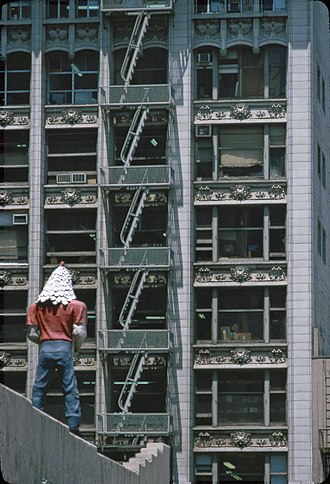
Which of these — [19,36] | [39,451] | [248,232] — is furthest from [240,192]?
[39,451]

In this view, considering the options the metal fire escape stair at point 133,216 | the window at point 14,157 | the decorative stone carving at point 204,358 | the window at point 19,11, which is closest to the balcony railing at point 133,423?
the decorative stone carving at point 204,358

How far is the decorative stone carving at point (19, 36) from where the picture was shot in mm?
63844

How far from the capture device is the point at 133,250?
61.2 metres

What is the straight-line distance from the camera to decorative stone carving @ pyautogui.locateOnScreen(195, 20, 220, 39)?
62.7 metres

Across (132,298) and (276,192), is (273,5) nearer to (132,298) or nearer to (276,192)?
(276,192)

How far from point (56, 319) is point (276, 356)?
32.0 meters

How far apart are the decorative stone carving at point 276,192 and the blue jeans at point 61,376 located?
33147mm

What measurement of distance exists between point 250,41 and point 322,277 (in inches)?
392

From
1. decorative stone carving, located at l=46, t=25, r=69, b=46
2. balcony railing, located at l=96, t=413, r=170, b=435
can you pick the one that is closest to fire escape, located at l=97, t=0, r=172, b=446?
balcony railing, located at l=96, t=413, r=170, b=435

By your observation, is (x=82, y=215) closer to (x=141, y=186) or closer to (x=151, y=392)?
(x=141, y=186)

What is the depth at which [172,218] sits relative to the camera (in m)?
61.7

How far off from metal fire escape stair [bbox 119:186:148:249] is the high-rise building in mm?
89

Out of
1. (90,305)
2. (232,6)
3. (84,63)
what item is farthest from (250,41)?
(90,305)

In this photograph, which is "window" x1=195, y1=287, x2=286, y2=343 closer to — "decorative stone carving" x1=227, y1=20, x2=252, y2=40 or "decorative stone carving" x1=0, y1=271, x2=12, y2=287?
"decorative stone carving" x1=0, y1=271, x2=12, y2=287
